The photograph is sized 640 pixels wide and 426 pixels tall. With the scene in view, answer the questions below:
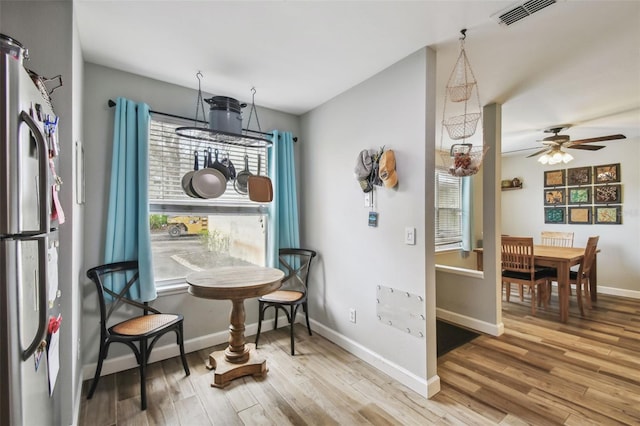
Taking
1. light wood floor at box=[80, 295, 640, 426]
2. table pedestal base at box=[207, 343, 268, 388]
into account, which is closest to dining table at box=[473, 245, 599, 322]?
light wood floor at box=[80, 295, 640, 426]

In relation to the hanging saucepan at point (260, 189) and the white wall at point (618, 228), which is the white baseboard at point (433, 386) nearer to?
the hanging saucepan at point (260, 189)

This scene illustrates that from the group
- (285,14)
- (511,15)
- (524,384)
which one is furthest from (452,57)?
(524,384)

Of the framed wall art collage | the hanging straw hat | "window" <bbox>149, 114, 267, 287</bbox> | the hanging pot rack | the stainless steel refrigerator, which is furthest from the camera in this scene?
the framed wall art collage

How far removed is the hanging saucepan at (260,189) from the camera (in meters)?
2.64

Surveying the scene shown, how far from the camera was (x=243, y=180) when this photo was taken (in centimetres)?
275

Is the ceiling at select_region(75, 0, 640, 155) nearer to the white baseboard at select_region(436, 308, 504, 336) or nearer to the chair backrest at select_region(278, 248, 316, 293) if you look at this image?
the chair backrest at select_region(278, 248, 316, 293)

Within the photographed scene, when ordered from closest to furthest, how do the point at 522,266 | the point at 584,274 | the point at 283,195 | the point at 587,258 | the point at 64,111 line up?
the point at 64,111 < the point at 283,195 < the point at 522,266 < the point at 587,258 < the point at 584,274

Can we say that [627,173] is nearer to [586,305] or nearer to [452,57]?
[586,305]

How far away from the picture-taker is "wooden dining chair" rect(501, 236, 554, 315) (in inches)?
137

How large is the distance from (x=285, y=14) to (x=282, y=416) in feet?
8.06

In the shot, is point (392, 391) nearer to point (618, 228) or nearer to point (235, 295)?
point (235, 295)

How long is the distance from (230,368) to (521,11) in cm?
300

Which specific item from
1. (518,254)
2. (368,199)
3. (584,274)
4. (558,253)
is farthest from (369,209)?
(584,274)

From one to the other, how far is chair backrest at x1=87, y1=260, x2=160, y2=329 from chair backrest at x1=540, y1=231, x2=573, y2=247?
226 inches
